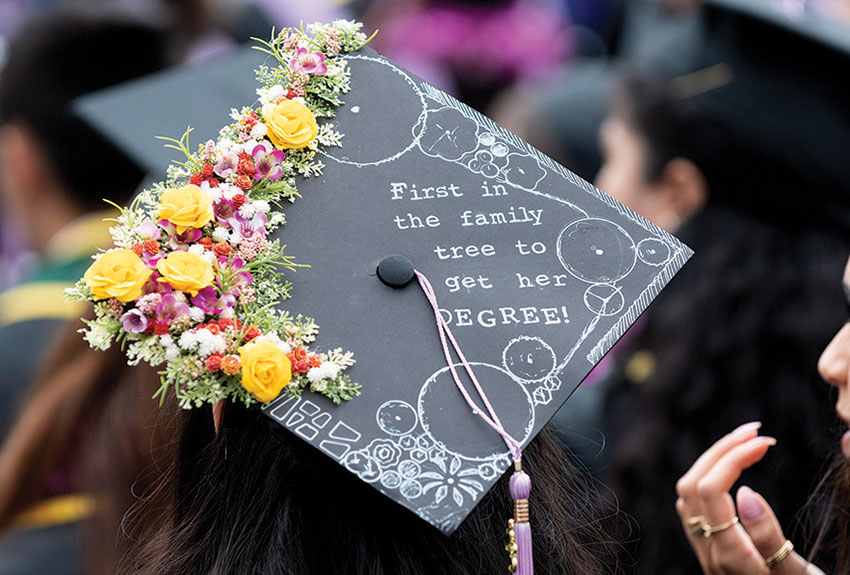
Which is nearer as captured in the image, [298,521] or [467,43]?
[298,521]

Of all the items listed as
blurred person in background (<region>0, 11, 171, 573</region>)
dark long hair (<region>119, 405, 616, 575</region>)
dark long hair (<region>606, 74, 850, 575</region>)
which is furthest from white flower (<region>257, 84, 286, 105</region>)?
dark long hair (<region>606, 74, 850, 575</region>)

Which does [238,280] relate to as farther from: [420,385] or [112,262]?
[420,385]

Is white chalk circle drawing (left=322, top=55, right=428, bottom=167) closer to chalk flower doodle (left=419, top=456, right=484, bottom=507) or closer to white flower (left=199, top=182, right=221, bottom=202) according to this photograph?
white flower (left=199, top=182, right=221, bottom=202)

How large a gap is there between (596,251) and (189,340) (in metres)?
0.59

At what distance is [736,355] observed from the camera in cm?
254

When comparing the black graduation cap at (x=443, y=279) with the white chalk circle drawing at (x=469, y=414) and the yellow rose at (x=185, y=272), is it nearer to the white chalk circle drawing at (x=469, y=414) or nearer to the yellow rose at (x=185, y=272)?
the white chalk circle drawing at (x=469, y=414)

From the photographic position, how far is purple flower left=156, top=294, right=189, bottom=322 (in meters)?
1.22

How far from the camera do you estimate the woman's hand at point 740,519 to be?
5.49 ft

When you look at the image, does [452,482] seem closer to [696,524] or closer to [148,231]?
[148,231]

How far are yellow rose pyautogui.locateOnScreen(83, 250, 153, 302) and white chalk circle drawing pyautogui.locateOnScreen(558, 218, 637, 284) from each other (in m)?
0.59

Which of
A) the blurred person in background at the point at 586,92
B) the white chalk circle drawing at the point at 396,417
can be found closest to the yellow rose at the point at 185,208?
the white chalk circle drawing at the point at 396,417

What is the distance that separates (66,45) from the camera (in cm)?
276

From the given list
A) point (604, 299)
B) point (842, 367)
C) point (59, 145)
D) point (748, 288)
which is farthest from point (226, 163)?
point (748, 288)

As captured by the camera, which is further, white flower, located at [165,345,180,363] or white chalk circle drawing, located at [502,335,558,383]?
white chalk circle drawing, located at [502,335,558,383]
